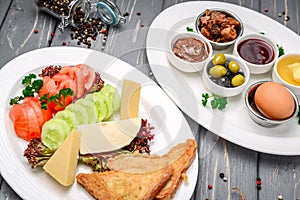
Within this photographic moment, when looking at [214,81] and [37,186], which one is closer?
[37,186]

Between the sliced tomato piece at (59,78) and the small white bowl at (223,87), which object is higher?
the sliced tomato piece at (59,78)

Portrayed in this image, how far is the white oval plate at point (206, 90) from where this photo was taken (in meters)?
2.49

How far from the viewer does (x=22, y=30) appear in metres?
2.95

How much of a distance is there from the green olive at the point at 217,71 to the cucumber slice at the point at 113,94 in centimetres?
53

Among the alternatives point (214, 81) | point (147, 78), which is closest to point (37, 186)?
point (147, 78)

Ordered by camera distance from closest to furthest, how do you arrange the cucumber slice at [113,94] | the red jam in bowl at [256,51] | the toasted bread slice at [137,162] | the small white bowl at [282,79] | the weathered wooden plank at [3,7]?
1. the toasted bread slice at [137,162]
2. the cucumber slice at [113,94]
3. the small white bowl at [282,79]
4. the red jam in bowl at [256,51]
5. the weathered wooden plank at [3,7]

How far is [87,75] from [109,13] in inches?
20.5

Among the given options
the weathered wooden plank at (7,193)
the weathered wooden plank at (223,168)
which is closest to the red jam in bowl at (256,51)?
the weathered wooden plank at (223,168)

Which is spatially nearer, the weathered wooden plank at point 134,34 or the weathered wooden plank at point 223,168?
the weathered wooden plank at point 223,168

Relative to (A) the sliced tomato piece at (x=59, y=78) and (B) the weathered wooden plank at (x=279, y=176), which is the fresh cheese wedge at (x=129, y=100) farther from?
(B) the weathered wooden plank at (x=279, y=176)

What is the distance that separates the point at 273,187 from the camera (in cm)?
245

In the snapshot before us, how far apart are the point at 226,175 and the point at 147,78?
2.18 feet

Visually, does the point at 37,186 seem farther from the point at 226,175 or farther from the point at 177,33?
the point at 177,33

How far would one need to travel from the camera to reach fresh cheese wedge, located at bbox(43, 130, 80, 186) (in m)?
2.23
